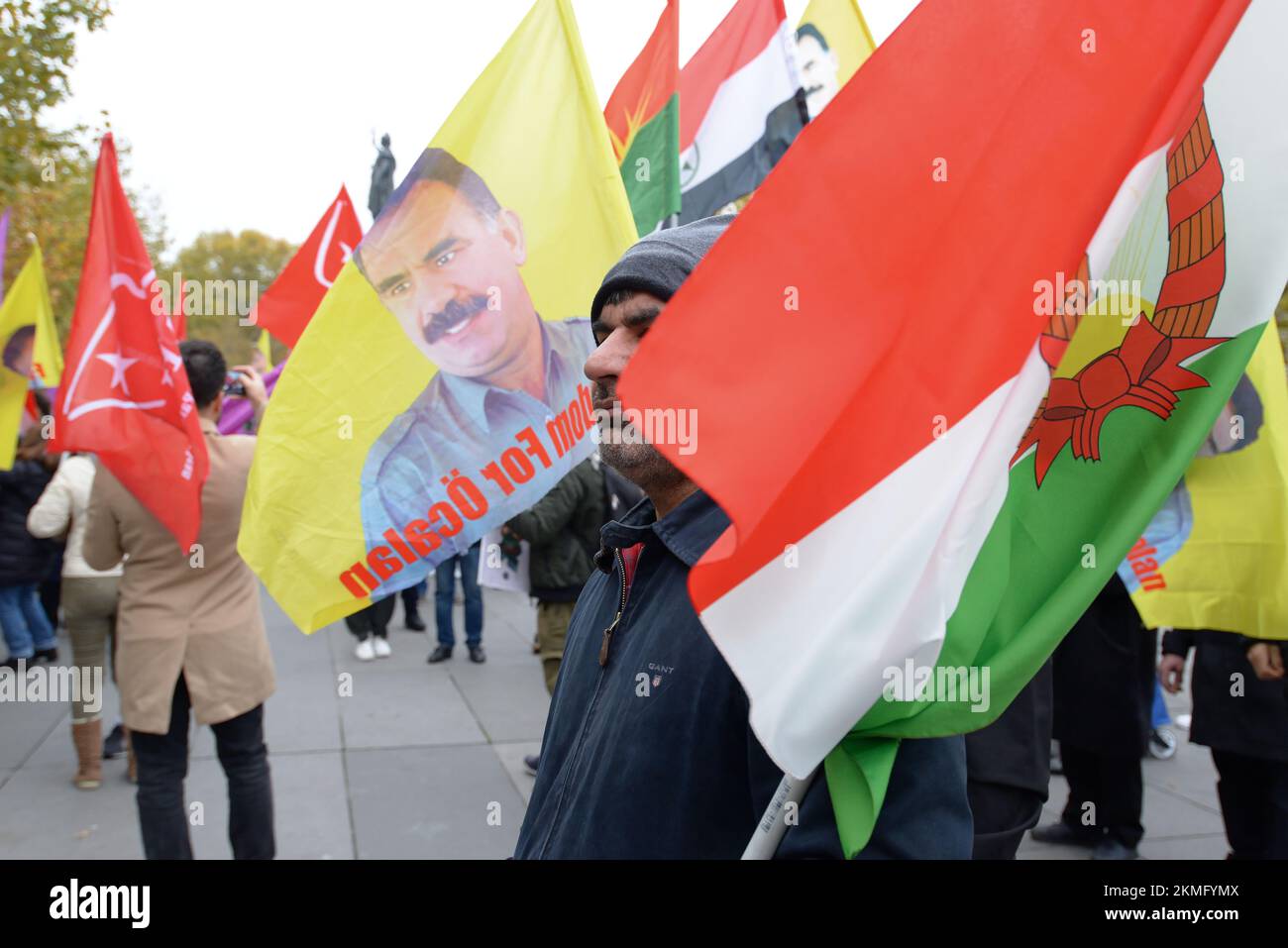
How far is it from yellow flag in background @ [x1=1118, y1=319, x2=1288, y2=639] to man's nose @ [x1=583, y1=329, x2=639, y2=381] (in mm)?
1763

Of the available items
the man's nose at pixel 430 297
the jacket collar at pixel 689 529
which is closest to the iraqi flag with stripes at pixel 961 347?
the jacket collar at pixel 689 529

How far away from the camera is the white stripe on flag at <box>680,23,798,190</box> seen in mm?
4746

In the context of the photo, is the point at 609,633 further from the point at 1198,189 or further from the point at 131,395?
the point at 131,395

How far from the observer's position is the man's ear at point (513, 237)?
305 cm

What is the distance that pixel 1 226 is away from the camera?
647 cm

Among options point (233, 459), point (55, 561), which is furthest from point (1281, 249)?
point (55, 561)

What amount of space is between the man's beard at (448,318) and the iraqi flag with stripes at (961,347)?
1.62 meters

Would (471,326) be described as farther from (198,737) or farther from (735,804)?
(198,737)

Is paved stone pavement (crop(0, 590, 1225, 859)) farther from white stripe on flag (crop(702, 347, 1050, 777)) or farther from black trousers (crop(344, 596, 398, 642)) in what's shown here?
white stripe on flag (crop(702, 347, 1050, 777))

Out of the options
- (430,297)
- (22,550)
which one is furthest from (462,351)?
(22,550)

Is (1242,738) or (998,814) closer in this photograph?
(998,814)

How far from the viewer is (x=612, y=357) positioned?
5.67ft

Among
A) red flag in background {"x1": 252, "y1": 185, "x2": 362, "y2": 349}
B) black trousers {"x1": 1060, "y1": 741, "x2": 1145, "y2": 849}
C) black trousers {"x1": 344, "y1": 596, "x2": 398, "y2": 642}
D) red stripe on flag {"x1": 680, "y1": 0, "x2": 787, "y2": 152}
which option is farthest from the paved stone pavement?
red stripe on flag {"x1": 680, "y1": 0, "x2": 787, "y2": 152}

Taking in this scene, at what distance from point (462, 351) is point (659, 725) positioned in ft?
5.60
